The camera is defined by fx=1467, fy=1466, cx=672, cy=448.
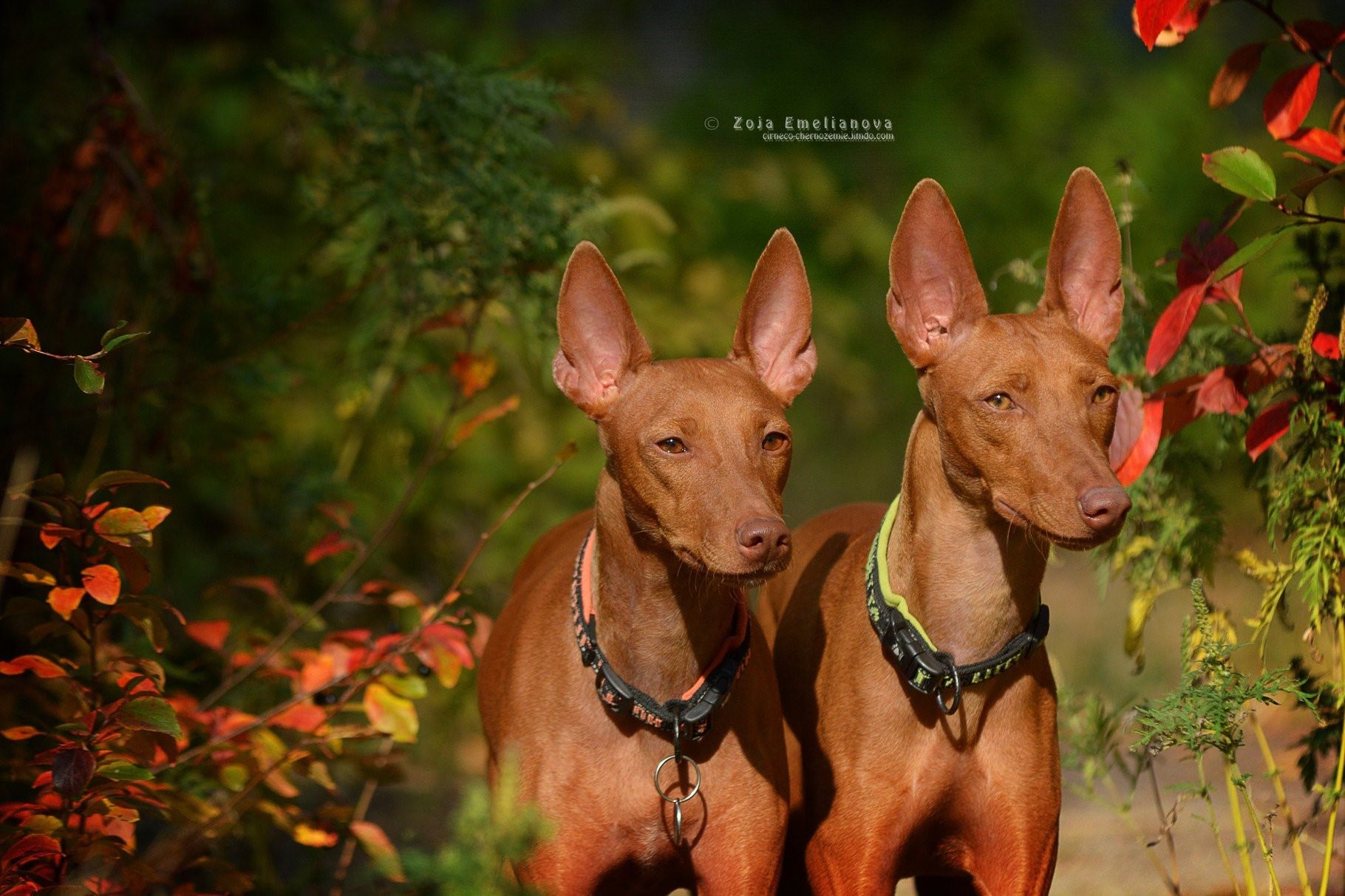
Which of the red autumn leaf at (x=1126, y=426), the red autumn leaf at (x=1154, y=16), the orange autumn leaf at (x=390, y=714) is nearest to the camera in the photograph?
the red autumn leaf at (x=1154, y=16)

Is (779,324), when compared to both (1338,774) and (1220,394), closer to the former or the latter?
(1220,394)

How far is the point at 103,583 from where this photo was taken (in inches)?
127

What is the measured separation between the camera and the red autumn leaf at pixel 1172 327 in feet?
11.8

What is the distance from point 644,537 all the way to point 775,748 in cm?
65

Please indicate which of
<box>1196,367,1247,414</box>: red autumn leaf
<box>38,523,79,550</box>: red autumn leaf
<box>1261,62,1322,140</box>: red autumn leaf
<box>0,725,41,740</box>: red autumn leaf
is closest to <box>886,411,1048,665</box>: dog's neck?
<box>1196,367,1247,414</box>: red autumn leaf

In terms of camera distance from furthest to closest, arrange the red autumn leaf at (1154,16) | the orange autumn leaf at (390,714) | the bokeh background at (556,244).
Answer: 1. the bokeh background at (556,244)
2. the orange autumn leaf at (390,714)
3. the red autumn leaf at (1154,16)

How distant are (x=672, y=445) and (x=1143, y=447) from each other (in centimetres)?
126

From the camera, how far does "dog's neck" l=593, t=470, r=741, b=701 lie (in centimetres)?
357

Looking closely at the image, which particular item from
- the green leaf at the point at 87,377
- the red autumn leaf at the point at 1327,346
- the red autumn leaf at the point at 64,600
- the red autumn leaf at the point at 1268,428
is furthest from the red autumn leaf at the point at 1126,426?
the red autumn leaf at the point at 64,600

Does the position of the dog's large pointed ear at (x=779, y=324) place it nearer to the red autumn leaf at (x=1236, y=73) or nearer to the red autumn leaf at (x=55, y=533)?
the red autumn leaf at (x=1236, y=73)

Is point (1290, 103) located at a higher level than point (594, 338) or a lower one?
higher

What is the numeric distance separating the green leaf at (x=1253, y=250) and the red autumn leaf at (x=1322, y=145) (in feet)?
1.03

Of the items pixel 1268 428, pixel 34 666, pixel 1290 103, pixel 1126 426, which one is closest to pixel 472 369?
pixel 34 666

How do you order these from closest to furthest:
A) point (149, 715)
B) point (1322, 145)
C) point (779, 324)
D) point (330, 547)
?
point (149, 715), point (1322, 145), point (779, 324), point (330, 547)
